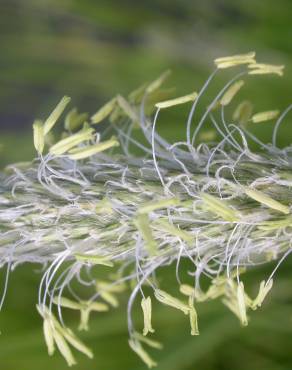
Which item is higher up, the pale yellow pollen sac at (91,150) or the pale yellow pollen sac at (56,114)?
the pale yellow pollen sac at (56,114)

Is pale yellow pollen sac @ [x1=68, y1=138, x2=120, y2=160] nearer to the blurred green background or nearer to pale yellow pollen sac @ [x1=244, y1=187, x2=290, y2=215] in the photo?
pale yellow pollen sac @ [x1=244, y1=187, x2=290, y2=215]

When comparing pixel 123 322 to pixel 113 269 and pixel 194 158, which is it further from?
pixel 194 158

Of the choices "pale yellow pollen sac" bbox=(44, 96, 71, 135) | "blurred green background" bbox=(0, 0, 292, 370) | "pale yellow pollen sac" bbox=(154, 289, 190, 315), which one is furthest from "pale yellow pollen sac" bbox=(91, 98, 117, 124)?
"blurred green background" bbox=(0, 0, 292, 370)

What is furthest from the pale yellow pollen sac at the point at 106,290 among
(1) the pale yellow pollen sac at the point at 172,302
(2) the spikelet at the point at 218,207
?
(2) the spikelet at the point at 218,207

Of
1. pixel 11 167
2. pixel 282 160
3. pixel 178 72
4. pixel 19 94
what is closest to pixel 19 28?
pixel 19 94

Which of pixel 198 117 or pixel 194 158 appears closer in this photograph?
pixel 194 158

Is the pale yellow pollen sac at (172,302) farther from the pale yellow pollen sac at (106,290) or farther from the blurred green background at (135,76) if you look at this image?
the blurred green background at (135,76)

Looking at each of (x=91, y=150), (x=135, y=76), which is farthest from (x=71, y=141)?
(x=135, y=76)
